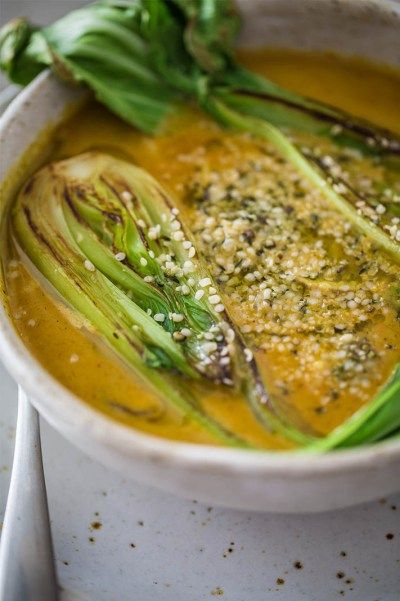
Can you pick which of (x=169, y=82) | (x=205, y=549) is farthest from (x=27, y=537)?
(x=169, y=82)

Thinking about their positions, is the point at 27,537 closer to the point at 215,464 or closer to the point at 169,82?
the point at 215,464

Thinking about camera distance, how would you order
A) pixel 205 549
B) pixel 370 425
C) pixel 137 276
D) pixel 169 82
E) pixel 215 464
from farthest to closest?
1. pixel 169 82
2. pixel 137 276
3. pixel 205 549
4. pixel 370 425
5. pixel 215 464

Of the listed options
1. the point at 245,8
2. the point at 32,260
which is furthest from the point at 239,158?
the point at 32,260

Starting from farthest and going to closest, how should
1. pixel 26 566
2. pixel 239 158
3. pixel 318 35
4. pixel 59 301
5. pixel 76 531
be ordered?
1. pixel 318 35
2. pixel 239 158
3. pixel 59 301
4. pixel 76 531
5. pixel 26 566

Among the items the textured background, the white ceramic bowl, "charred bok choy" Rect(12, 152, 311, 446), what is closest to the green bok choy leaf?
"charred bok choy" Rect(12, 152, 311, 446)

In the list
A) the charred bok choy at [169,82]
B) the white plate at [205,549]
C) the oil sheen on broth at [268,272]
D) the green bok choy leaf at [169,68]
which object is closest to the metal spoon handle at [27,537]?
the white plate at [205,549]

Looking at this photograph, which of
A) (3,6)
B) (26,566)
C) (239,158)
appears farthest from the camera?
(3,6)

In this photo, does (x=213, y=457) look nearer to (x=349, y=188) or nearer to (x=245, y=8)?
(x=349, y=188)
